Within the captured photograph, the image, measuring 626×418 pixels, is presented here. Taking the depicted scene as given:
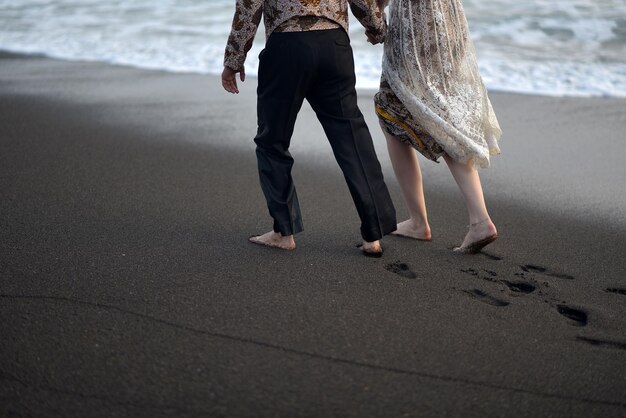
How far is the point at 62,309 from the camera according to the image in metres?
2.82

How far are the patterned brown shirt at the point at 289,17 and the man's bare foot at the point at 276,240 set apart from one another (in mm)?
776

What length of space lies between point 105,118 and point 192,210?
2214mm

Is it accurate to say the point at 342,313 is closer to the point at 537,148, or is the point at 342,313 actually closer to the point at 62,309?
the point at 62,309

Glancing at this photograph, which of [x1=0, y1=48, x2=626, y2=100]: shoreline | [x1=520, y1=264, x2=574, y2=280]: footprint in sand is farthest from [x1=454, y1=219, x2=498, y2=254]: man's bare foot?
[x1=0, y1=48, x2=626, y2=100]: shoreline

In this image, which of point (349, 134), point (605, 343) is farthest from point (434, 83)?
point (605, 343)

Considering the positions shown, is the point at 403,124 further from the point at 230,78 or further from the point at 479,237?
the point at 230,78

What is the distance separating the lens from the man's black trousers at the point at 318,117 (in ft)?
10.7

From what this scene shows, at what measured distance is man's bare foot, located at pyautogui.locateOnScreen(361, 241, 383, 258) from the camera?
11.6 feet

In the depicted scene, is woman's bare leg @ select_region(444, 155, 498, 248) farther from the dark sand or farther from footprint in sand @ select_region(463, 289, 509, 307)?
footprint in sand @ select_region(463, 289, 509, 307)

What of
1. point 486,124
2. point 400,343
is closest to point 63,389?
point 400,343

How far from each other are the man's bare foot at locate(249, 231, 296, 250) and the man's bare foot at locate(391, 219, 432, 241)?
0.53 metres

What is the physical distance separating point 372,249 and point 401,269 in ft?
0.62

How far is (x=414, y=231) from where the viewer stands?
383 cm

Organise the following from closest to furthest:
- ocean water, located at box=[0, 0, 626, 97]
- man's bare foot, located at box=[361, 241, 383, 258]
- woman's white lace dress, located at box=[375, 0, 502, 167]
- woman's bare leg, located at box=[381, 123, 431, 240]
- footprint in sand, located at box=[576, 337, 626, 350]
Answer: footprint in sand, located at box=[576, 337, 626, 350] < woman's white lace dress, located at box=[375, 0, 502, 167] < man's bare foot, located at box=[361, 241, 383, 258] < woman's bare leg, located at box=[381, 123, 431, 240] < ocean water, located at box=[0, 0, 626, 97]
